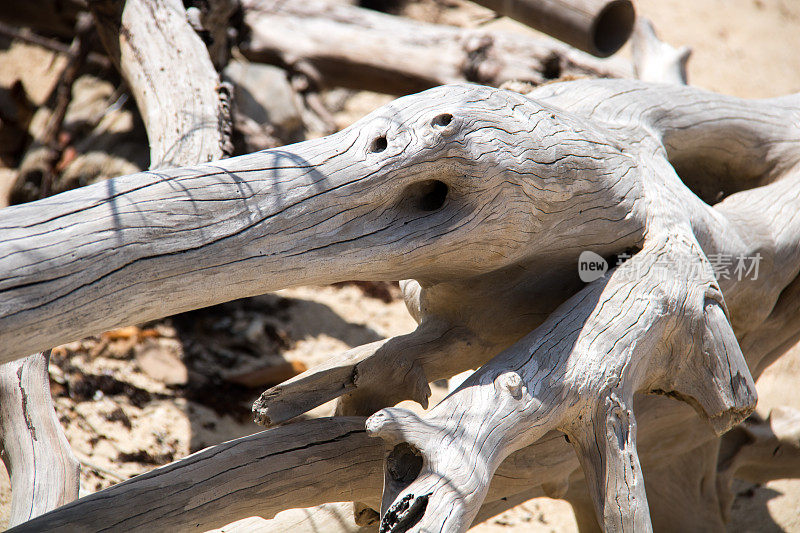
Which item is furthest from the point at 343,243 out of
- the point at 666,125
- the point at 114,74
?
the point at 114,74

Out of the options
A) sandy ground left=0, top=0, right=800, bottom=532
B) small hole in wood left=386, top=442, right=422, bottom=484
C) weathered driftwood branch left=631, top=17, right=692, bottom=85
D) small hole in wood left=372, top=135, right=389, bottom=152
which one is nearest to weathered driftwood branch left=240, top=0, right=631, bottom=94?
weathered driftwood branch left=631, top=17, right=692, bottom=85

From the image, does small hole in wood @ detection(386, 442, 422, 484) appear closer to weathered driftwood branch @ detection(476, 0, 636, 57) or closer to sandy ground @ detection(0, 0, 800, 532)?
sandy ground @ detection(0, 0, 800, 532)

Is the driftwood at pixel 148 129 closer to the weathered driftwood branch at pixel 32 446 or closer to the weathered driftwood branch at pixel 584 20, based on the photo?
the weathered driftwood branch at pixel 32 446

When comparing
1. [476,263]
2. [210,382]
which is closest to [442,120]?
[476,263]

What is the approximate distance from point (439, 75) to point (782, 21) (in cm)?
520

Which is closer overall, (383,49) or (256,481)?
(256,481)

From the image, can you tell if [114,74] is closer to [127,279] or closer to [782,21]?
[127,279]

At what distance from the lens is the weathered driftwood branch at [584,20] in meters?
4.80

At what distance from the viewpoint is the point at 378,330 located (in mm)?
4855

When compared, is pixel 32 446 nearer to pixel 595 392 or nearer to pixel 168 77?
pixel 168 77

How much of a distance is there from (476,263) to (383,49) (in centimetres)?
343

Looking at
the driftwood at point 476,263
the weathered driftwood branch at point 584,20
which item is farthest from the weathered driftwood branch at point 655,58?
the driftwood at point 476,263

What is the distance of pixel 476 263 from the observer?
2170 millimetres

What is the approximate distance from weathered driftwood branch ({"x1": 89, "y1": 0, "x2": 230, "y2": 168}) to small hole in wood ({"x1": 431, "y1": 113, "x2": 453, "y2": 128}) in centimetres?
110
